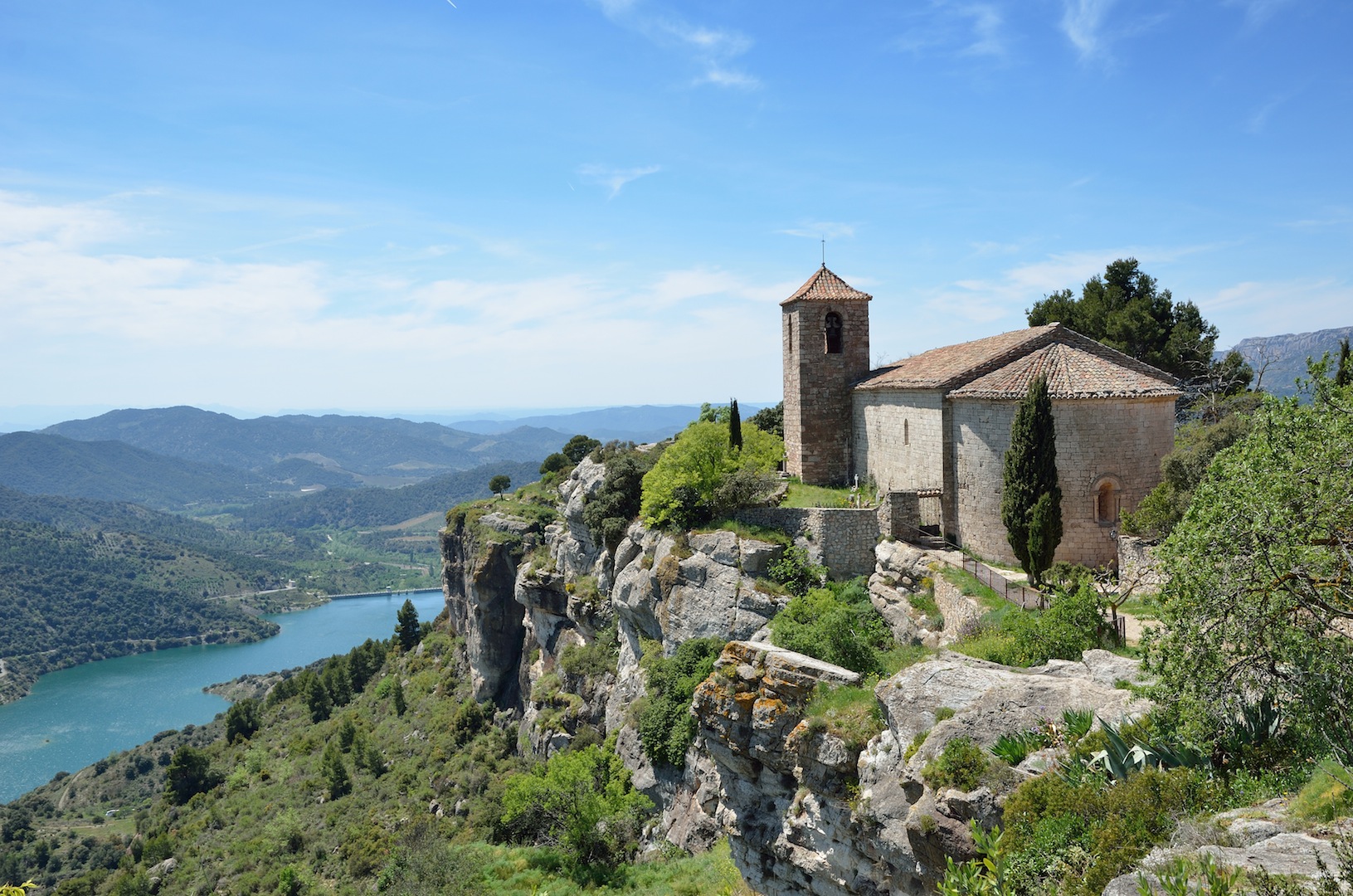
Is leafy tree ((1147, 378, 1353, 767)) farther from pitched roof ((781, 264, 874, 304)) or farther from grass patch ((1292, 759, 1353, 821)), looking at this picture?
pitched roof ((781, 264, 874, 304))

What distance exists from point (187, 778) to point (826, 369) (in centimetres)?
7157

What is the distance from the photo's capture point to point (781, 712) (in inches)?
754

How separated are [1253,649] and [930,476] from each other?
60.5 ft

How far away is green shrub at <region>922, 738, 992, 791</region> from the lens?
42.0 feet

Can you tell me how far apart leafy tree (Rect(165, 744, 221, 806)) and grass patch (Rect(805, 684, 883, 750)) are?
74073 millimetres

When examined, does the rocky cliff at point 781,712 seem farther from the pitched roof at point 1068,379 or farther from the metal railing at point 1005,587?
the pitched roof at point 1068,379

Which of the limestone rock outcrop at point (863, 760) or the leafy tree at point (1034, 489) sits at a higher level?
the leafy tree at point (1034, 489)

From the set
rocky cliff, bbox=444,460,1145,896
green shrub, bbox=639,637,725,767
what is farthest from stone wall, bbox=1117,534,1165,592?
green shrub, bbox=639,637,725,767

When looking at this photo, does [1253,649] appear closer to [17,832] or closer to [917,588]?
[917,588]

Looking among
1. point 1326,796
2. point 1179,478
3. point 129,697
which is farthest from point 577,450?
point 129,697

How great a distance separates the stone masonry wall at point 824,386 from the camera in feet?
114

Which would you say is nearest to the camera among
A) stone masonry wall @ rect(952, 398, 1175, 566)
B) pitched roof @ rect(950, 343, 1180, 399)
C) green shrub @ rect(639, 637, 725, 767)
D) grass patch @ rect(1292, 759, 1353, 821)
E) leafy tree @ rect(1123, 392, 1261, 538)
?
grass patch @ rect(1292, 759, 1353, 821)

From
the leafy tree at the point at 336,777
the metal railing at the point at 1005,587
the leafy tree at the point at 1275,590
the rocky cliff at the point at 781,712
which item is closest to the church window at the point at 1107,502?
the metal railing at the point at 1005,587

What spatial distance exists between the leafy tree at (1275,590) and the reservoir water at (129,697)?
5475 inches
